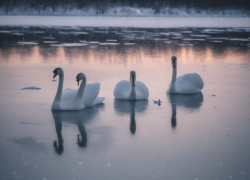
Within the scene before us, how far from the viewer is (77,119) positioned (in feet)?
25.2

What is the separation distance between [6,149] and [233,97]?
16.4ft

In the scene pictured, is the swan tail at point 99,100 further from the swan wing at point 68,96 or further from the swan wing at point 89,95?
the swan wing at point 68,96

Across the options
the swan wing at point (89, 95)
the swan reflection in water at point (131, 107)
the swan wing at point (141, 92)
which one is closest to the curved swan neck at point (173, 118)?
the swan reflection in water at point (131, 107)

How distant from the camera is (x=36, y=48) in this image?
64.6ft

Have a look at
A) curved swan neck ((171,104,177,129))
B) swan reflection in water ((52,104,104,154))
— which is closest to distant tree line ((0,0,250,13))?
curved swan neck ((171,104,177,129))

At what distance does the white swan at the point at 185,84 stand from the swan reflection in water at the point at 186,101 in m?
0.10

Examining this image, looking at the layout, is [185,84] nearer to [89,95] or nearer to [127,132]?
[89,95]

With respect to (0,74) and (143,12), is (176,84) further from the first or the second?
(143,12)

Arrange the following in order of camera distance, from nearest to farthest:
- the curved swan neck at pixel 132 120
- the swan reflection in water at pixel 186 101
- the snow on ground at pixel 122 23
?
the curved swan neck at pixel 132 120, the swan reflection in water at pixel 186 101, the snow on ground at pixel 122 23

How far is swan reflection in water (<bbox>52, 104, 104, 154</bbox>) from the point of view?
6.41 m

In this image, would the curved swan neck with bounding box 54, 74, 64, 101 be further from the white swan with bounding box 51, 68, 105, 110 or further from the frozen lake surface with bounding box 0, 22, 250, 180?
the frozen lake surface with bounding box 0, 22, 250, 180

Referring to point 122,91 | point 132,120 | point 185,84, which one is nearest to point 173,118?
point 132,120

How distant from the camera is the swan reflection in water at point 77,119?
21.0 ft

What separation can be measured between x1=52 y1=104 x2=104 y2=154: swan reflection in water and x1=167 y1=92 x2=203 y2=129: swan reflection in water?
1.29 m
